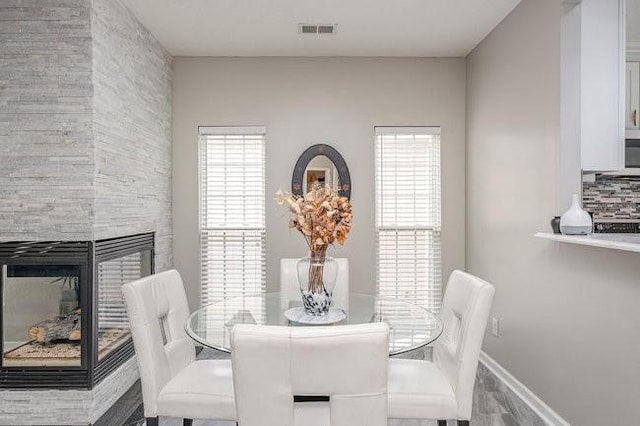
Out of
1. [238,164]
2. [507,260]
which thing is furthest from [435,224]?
[238,164]

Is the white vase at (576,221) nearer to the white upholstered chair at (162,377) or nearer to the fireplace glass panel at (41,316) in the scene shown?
the white upholstered chair at (162,377)

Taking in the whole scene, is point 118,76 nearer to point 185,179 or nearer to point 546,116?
point 185,179

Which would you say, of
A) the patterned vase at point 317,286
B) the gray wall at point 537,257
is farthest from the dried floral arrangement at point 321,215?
the gray wall at point 537,257

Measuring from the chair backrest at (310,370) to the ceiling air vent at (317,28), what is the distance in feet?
9.33

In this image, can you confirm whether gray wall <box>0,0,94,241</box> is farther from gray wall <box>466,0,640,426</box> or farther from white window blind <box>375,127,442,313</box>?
gray wall <box>466,0,640,426</box>

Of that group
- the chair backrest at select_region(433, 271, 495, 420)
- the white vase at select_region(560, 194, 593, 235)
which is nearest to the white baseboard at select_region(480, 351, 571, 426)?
the chair backrest at select_region(433, 271, 495, 420)

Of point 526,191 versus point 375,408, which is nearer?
point 375,408

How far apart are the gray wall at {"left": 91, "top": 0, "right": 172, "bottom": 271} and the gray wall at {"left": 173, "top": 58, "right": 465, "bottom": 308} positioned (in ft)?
0.57

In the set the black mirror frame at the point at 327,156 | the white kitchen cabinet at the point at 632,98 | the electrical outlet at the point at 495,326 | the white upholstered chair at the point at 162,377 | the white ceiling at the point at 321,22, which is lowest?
the electrical outlet at the point at 495,326

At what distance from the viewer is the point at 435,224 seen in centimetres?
427

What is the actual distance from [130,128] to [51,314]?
1.37 meters

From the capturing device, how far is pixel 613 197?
3.03 meters

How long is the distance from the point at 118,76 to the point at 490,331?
11.1 ft

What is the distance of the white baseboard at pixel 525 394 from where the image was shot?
261cm
